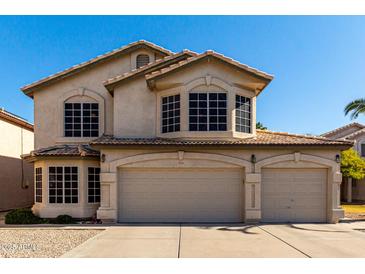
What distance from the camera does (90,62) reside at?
14727mm

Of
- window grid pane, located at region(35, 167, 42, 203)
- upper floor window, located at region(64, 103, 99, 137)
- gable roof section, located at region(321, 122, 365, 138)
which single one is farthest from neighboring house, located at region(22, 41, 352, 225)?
gable roof section, located at region(321, 122, 365, 138)

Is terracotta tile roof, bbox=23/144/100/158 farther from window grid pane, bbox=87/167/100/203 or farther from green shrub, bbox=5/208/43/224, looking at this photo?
green shrub, bbox=5/208/43/224

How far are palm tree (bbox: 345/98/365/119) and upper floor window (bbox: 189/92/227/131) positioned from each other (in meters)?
8.16

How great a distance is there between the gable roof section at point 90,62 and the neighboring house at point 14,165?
13.7 ft

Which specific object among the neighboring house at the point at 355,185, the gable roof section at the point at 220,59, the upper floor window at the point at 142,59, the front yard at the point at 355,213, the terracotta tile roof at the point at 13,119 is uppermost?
the upper floor window at the point at 142,59

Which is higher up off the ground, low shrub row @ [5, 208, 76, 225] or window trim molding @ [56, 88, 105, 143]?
window trim molding @ [56, 88, 105, 143]

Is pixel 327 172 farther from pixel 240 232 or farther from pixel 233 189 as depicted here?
pixel 240 232

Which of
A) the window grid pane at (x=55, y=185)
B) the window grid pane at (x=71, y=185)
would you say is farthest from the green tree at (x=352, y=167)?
the window grid pane at (x=55, y=185)

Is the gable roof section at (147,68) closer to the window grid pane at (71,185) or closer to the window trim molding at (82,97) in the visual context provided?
the window trim molding at (82,97)

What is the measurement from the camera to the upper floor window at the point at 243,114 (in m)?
12.4

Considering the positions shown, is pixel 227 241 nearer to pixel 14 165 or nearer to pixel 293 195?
pixel 293 195

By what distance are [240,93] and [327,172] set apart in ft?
17.4

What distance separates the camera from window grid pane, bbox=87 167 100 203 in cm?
1262

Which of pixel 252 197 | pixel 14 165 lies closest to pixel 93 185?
pixel 252 197
